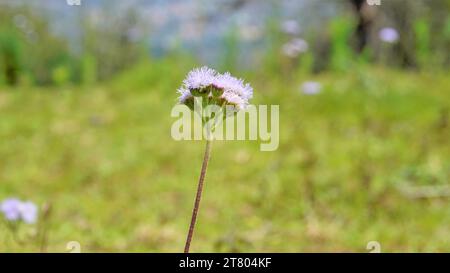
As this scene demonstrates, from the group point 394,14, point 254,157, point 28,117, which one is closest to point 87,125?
point 28,117

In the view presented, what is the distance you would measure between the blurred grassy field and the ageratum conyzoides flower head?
3.91ft

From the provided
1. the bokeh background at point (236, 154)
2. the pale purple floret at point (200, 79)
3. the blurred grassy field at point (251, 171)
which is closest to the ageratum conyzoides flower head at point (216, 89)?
the pale purple floret at point (200, 79)

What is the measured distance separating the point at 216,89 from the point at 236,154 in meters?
2.50

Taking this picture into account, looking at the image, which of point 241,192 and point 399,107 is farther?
point 399,107

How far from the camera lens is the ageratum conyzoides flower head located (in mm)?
1028

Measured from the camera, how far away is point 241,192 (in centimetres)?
299

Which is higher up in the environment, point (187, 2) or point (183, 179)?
point (187, 2)

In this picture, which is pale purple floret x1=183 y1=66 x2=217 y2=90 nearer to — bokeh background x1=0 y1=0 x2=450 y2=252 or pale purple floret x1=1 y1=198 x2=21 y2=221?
bokeh background x1=0 y1=0 x2=450 y2=252

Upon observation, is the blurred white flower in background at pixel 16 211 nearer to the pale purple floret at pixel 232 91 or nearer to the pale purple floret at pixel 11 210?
the pale purple floret at pixel 11 210

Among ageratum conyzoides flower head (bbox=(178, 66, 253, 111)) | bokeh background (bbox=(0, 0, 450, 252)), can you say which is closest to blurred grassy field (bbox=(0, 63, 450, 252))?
bokeh background (bbox=(0, 0, 450, 252))

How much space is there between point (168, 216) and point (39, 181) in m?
0.82

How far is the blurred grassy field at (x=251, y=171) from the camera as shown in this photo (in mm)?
2500
